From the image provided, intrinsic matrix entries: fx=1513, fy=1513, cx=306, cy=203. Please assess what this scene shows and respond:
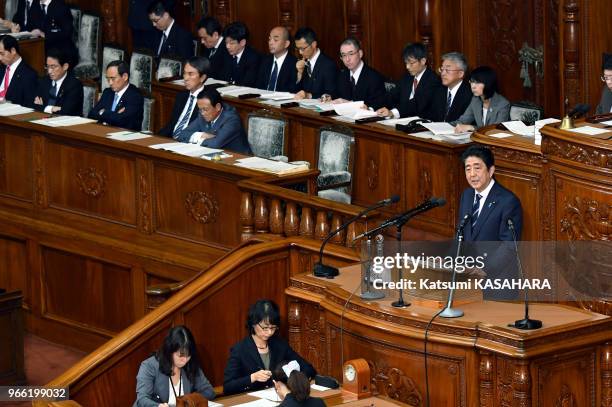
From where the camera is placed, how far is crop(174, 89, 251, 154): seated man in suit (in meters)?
10.2

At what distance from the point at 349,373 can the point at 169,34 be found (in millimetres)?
7767

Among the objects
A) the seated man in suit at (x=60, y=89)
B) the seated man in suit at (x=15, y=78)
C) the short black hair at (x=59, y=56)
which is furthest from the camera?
the seated man in suit at (x=15, y=78)

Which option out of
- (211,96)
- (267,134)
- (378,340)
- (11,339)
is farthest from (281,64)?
(378,340)

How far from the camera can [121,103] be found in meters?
11.3

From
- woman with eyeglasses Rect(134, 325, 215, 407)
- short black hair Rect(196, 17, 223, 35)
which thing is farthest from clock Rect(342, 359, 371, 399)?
short black hair Rect(196, 17, 223, 35)

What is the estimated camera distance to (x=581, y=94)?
1109 centimetres

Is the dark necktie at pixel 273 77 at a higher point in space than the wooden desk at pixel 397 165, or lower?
higher

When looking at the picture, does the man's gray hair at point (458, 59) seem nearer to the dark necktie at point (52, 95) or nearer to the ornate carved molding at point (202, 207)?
the ornate carved molding at point (202, 207)

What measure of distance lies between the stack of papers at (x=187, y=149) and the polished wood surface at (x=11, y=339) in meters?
1.33

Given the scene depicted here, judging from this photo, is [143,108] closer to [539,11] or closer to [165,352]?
[539,11]

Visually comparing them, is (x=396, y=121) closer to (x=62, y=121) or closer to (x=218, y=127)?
(x=218, y=127)

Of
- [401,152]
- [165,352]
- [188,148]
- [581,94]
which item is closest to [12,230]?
[188,148]

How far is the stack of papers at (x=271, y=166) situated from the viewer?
30.1 ft

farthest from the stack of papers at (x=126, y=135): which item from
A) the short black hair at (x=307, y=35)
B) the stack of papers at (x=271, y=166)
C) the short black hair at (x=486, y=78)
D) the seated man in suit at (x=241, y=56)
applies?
the seated man in suit at (x=241, y=56)
